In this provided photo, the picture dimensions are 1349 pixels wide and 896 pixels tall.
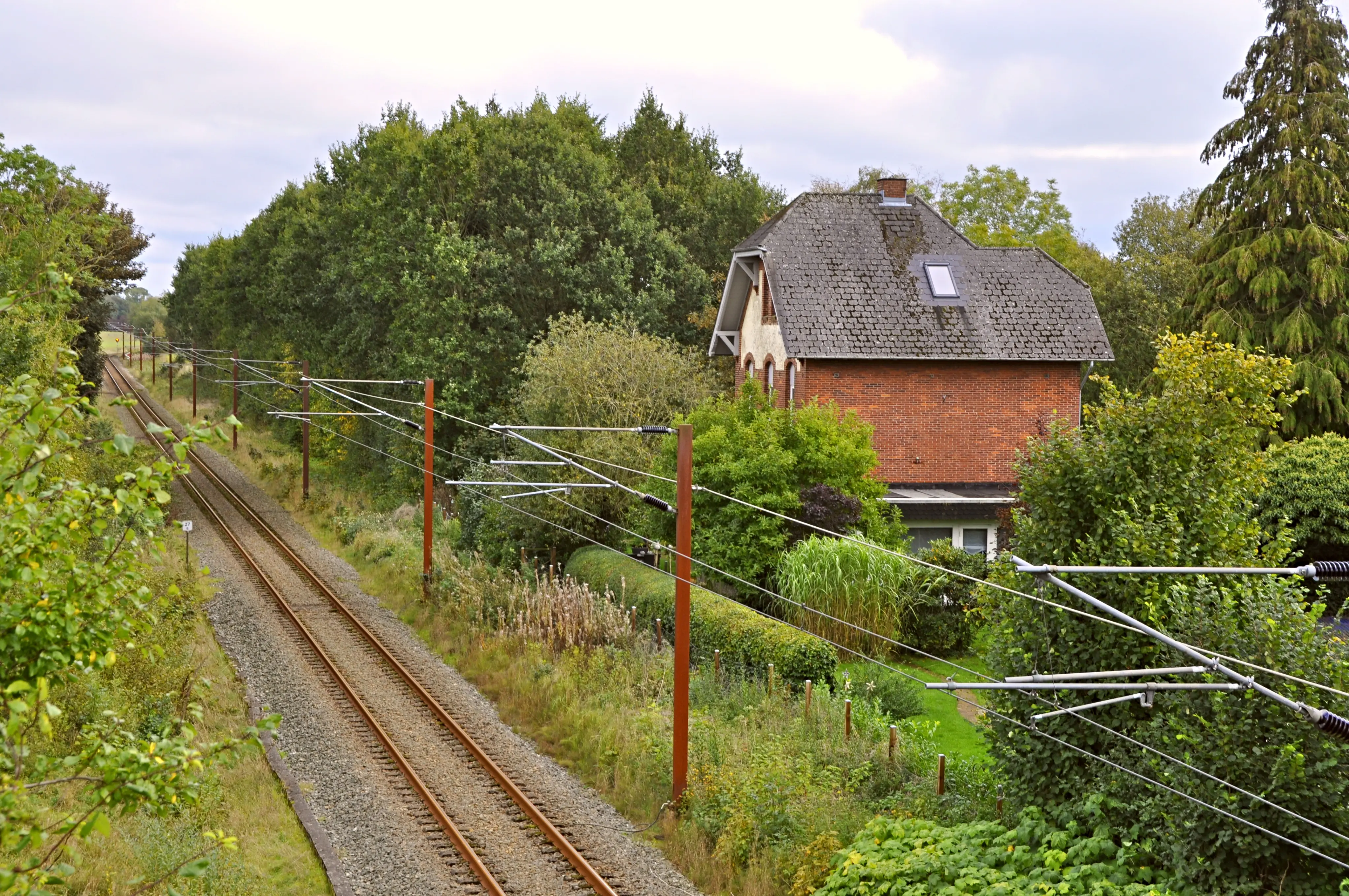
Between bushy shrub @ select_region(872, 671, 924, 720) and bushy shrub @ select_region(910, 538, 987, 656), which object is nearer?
bushy shrub @ select_region(872, 671, 924, 720)

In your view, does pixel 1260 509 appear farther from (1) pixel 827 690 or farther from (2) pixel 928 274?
(1) pixel 827 690

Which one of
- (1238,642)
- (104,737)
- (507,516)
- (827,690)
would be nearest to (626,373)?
(507,516)

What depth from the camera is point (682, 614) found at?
15.6 metres

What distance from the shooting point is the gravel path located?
13.8 m

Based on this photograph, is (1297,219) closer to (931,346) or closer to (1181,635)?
(931,346)

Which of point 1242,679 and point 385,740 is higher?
point 1242,679

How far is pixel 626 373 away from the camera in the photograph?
32656mm

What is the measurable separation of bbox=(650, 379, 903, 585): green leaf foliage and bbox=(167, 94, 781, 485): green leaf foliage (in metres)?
9.59

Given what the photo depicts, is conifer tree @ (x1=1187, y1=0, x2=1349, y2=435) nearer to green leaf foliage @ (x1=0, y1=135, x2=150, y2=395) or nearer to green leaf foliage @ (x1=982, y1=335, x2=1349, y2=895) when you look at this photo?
green leaf foliage @ (x1=982, y1=335, x2=1349, y2=895)

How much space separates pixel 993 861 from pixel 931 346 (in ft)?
68.5

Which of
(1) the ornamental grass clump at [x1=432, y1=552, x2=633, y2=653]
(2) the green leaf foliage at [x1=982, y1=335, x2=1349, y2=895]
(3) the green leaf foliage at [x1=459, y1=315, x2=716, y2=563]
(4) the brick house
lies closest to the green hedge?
(1) the ornamental grass clump at [x1=432, y1=552, x2=633, y2=653]

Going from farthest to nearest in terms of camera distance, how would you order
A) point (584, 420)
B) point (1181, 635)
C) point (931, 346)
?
point (584, 420), point (931, 346), point (1181, 635)

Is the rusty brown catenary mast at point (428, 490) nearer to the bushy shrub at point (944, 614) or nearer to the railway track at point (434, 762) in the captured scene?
the railway track at point (434, 762)

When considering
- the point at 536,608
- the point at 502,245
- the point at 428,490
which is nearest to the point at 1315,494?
the point at 536,608
